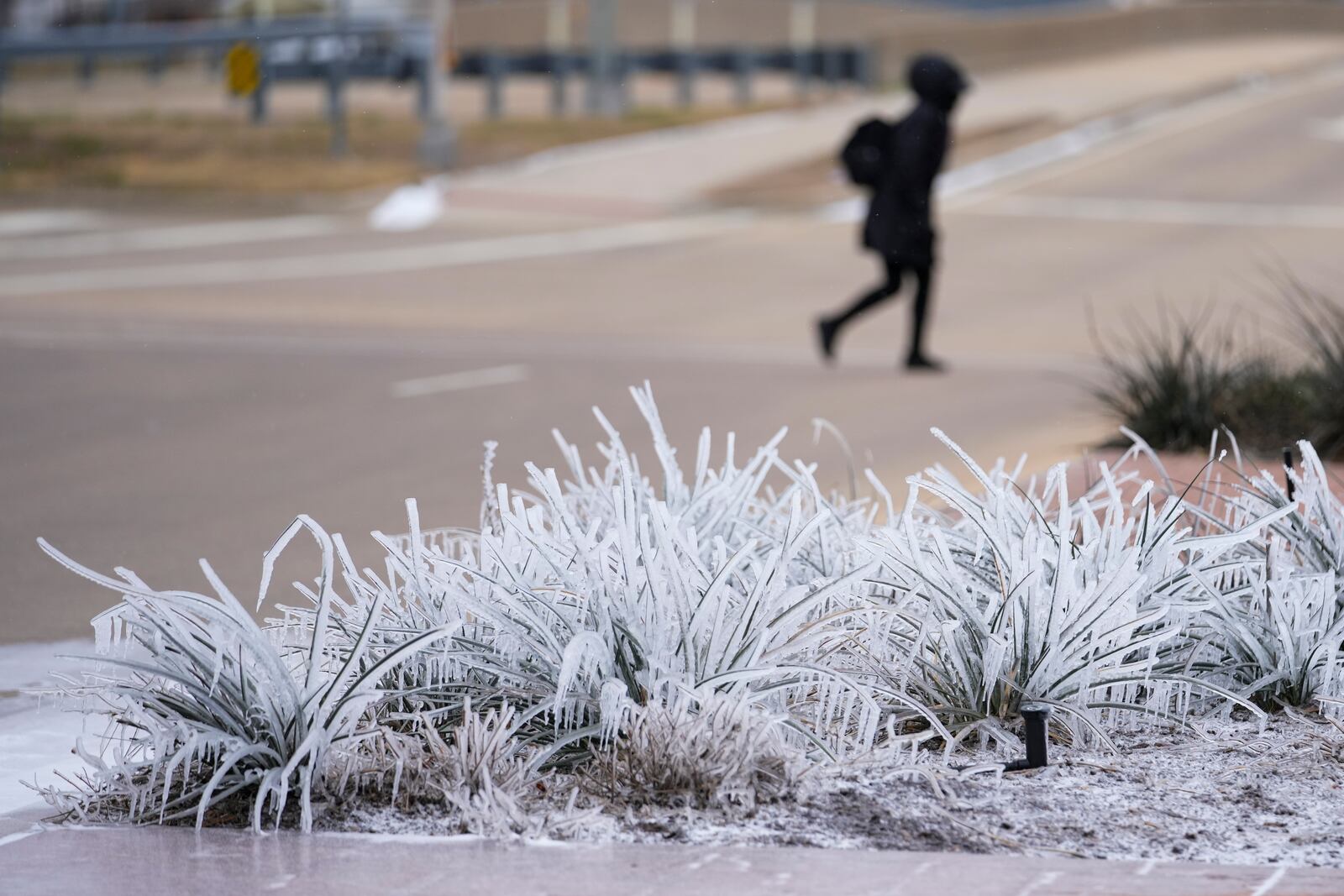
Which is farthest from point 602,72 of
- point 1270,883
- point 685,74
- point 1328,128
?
point 1270,883

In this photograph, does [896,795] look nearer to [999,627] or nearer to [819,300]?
[999,627]

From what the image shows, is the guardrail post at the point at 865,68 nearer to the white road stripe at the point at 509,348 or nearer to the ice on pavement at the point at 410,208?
the ice on pavement at the point at 410,208

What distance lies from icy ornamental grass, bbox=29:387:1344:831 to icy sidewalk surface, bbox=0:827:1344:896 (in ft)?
0.58

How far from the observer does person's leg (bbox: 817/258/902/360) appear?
1525 centimetres

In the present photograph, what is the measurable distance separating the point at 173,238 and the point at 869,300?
11.6 m

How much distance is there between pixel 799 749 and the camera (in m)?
4.85

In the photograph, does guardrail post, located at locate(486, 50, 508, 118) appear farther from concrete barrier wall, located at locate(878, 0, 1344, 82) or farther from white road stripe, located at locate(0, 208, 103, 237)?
white road stripe, located at locate(0, 208, 103, 237)

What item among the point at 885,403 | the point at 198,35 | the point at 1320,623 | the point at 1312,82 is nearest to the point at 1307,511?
the point at 1320,623

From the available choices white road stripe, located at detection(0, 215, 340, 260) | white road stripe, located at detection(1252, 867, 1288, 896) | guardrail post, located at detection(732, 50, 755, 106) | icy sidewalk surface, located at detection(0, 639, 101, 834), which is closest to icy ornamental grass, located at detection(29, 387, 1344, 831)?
icy sidewalk surface, located at detection(0, 639, 101, 834)

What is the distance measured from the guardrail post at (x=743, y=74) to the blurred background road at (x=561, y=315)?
609cm

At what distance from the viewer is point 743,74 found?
143 feet

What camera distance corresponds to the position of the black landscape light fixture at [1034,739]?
4.85 meters

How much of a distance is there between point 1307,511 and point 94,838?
10.6 feet

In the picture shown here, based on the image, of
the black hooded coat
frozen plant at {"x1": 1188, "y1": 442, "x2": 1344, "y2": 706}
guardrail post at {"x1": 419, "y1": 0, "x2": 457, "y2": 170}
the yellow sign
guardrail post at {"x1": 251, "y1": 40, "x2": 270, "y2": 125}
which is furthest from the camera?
guardrail post at {"x1": 251, "y1": 40, "x2": 270, "y2": 125}
